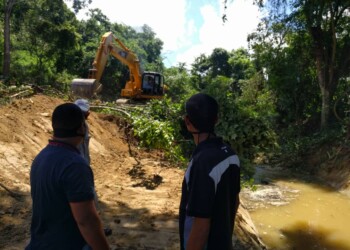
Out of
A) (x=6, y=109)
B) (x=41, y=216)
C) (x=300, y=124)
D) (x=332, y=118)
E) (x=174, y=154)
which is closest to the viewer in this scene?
(x=41, y=216)

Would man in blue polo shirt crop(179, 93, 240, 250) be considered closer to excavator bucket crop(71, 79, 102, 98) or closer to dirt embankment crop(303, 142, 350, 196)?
dirt embankment crop(303, 142, 350, 196)

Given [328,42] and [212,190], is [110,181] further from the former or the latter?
[328,42]

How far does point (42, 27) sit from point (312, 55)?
49.4ft

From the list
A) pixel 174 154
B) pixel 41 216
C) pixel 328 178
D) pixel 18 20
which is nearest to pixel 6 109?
pixel 174 154

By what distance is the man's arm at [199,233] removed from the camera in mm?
2234

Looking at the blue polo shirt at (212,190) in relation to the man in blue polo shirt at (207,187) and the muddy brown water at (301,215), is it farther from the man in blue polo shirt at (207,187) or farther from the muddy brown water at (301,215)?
the muddy brown water at (301,215)

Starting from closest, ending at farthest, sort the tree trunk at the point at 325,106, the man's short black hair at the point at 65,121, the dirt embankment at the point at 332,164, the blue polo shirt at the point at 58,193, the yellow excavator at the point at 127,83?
the blue polo shirt at the point at 58,193 < the man's short black hair at the point at 65,121 < the dirt embankment at the point at 332,164 < the yellow excavator at the point at 127,83 < the tree trunk at the point at 325,106

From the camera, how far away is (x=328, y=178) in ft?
43.3

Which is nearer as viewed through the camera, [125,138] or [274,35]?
[125,138]

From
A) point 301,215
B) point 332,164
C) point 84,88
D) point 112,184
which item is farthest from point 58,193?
point 332,164

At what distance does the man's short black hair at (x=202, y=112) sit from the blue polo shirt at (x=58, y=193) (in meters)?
0.75

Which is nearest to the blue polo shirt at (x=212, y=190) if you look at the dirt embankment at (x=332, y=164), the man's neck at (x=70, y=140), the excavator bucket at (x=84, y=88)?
the man's neck at (x=70, y=140)

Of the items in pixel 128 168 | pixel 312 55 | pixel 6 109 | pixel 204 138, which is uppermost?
pixel 312 55

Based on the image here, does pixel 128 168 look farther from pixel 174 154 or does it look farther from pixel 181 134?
pixel 181 134
